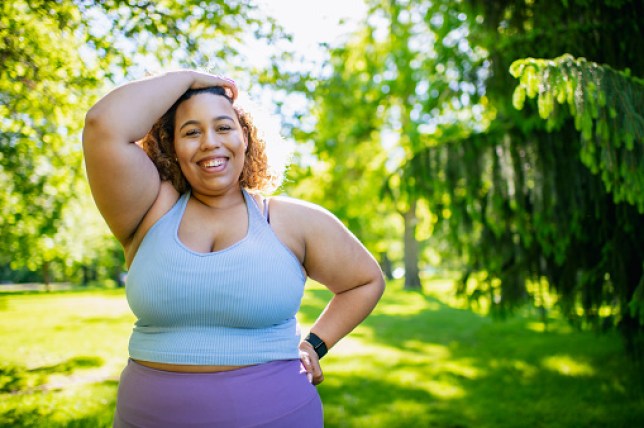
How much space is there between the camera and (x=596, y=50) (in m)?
5.25

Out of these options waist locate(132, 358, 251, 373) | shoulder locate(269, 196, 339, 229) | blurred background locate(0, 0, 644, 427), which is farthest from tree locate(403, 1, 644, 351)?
waist locate(132, 358, 251, 373)

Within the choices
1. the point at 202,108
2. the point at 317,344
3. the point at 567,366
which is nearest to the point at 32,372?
the point at 317,344

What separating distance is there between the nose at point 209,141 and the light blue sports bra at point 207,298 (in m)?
0.26

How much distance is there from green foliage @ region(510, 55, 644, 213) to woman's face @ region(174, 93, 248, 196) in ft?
6.30

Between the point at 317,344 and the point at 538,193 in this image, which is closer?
the point at 317,344

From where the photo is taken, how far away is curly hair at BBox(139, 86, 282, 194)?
76.7 inches

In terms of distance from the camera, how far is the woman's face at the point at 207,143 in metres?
1.85

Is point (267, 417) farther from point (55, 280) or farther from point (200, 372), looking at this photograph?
point (55, 280)

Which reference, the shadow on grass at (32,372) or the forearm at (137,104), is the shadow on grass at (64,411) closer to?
the shadow on grass at (32,372)

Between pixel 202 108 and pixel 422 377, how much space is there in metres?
6.39

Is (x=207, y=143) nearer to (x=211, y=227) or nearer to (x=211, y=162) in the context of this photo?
(x=211, y=162)

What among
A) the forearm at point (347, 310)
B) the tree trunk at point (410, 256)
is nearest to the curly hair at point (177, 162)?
the forearm at point (347, 310)

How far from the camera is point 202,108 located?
188 centimetres

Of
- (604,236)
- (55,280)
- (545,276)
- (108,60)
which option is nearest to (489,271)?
(545,276)
